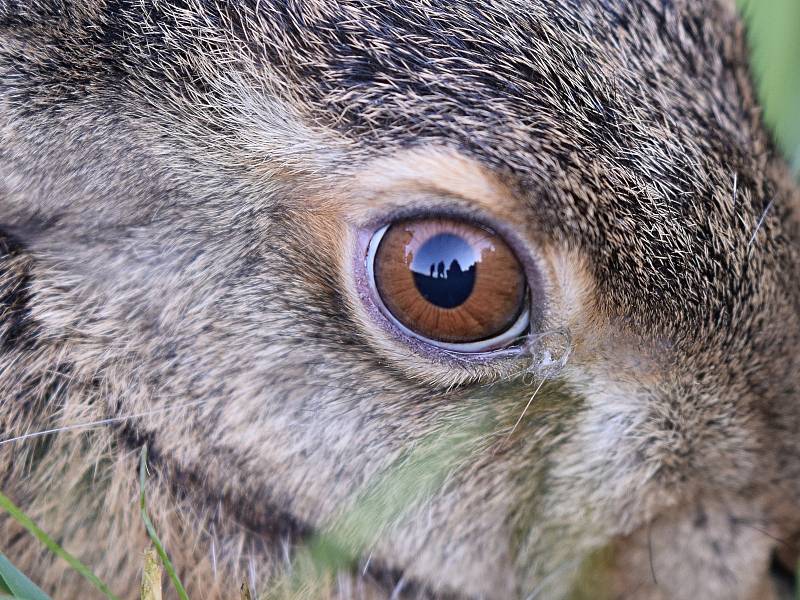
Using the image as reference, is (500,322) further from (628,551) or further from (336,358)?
(628,551)

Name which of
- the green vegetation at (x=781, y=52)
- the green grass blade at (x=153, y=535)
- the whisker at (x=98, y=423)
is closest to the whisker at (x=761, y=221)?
the whisker at (x=98, y=423)


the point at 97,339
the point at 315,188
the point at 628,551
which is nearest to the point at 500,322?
the point at 315,188

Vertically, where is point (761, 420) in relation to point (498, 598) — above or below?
above

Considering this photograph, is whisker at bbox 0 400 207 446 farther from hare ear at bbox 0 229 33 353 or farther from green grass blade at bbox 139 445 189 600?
hare ear at bbox 0 229 33 353

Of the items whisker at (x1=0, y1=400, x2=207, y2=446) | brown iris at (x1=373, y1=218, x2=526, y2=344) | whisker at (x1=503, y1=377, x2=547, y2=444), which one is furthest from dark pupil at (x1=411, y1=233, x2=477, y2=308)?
whisker at (x1=0, y1=400, x2=207, y2=446)

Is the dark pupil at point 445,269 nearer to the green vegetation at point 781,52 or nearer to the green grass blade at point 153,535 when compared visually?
the green grass blade at point 153,535

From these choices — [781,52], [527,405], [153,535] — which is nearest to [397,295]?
[527,405]

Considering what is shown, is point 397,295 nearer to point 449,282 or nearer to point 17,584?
point 449,282
